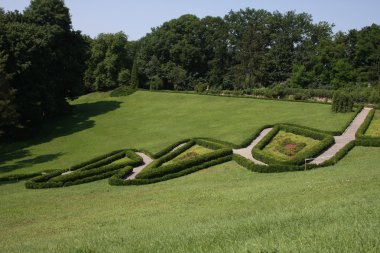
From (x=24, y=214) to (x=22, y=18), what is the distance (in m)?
40.4

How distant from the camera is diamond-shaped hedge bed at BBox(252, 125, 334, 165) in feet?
89.5

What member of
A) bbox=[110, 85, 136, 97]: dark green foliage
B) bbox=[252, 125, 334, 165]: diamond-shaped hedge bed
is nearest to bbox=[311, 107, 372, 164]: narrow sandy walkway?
bbox=[252, 125, 334, 165]: diamond-shaped hedge bed

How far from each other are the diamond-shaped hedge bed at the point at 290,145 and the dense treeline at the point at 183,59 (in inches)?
772

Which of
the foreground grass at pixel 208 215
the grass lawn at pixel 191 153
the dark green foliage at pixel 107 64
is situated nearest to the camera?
the foreground grass at pixel 208 215

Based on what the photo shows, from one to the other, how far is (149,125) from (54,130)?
11694 millimetres

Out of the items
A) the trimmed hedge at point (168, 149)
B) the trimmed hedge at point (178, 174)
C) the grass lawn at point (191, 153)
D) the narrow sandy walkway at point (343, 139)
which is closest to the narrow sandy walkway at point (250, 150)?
the trimmed hedge at point (178, 174)

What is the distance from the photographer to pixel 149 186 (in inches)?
994

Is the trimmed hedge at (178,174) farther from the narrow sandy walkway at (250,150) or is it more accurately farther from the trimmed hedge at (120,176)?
the narrow sandy walkway at (250,150)

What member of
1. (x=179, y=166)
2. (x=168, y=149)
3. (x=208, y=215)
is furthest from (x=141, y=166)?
(x=208, y=215)

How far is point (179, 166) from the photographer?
1121 inches

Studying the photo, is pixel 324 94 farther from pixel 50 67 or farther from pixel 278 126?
pixel 50 67

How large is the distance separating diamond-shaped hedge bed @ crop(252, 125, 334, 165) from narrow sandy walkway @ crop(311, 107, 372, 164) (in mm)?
435

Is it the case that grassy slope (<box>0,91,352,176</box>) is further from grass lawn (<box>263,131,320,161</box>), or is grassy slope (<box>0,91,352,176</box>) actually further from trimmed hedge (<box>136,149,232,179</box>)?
trimmed hedge (<box>136,149,232,179</box>)

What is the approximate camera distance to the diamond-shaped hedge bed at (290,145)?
2727 centimetres
